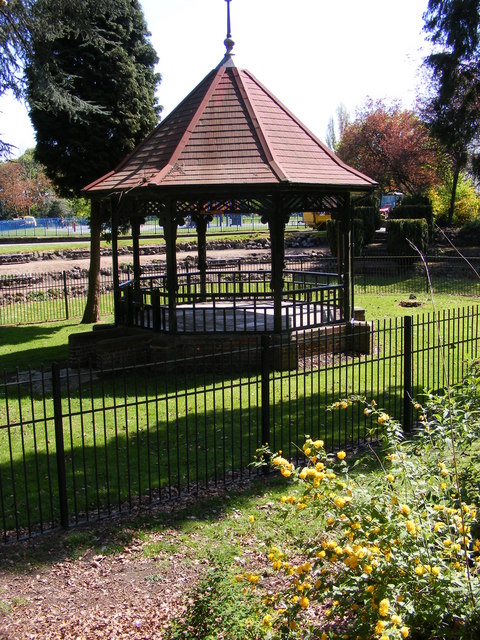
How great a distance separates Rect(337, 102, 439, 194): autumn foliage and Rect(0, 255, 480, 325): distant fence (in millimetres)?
15291

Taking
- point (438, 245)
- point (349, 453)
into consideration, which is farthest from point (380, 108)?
point (349, 453)

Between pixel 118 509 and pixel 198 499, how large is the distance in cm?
86

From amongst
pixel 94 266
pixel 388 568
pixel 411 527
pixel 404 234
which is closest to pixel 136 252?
pixel 94 266

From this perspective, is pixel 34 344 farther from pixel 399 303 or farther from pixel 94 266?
pixel 399 303

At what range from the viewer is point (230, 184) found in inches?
495

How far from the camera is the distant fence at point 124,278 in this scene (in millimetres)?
23000

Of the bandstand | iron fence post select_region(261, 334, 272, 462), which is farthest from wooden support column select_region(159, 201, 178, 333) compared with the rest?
iron fence post select_region(261, 334, 272, 462)

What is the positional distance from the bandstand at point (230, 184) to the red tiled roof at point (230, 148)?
0.03 meters

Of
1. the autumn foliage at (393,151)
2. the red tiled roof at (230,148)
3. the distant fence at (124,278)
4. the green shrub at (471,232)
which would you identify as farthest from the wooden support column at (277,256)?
the autumn foliage at (393,151)

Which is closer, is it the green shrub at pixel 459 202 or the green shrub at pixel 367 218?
the green shrub at pixel 367 218

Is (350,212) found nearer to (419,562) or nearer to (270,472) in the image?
(270,472)

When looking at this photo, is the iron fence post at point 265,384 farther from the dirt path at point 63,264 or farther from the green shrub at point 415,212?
the green shrub at point 415,212

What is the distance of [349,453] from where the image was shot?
8.55 meters

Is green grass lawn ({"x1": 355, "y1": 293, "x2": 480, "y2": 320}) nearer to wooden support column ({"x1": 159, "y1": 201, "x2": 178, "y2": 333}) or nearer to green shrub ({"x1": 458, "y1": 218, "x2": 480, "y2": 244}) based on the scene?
wooden support column ({"x1": 159, "y1": 201, "x2": 178, "y2": 333})
